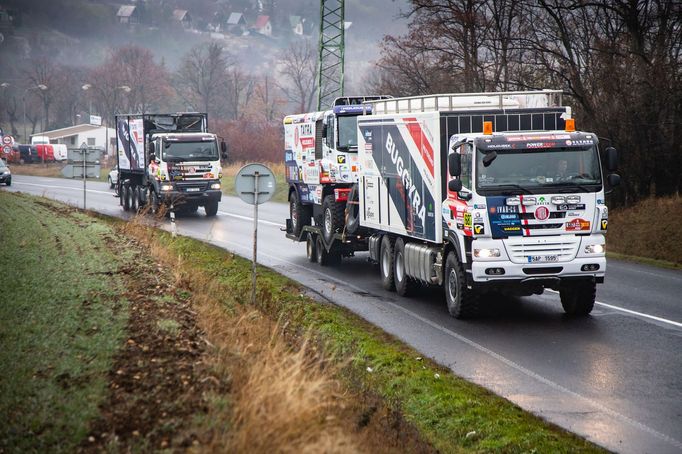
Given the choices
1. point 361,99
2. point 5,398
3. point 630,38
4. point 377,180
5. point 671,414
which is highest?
point 630,38

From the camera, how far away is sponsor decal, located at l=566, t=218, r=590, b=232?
49.4ft

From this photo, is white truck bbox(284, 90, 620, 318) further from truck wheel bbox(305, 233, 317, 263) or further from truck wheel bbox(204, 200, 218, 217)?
truck wheel bbox(204, 200, 218, 217)

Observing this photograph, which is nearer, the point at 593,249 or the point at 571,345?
the point at 571,345

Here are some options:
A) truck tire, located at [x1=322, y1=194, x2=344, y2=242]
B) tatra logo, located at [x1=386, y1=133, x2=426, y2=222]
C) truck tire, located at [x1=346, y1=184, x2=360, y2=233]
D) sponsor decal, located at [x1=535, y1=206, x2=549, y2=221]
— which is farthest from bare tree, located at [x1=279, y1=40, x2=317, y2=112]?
sponsor decal, located at [x1=535, y1=206, x2=549, y2=221]

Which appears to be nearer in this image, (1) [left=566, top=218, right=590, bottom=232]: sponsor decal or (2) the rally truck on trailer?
(1) [left=566, top=218, right=590, bottom=232]: sponsor decal

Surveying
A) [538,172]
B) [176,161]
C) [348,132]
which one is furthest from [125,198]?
[538,172]

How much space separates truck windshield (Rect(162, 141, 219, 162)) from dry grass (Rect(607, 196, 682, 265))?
50.9 ft

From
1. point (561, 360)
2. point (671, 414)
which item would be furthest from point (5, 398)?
point (561, 360)

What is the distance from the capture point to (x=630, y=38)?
3184 cm

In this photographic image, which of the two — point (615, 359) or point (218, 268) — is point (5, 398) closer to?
point (615, 359)

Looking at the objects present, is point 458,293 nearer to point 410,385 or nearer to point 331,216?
point 410,385

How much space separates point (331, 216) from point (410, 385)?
11460 millimetres

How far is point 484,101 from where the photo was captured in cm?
1723

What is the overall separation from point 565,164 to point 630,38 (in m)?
18.3
